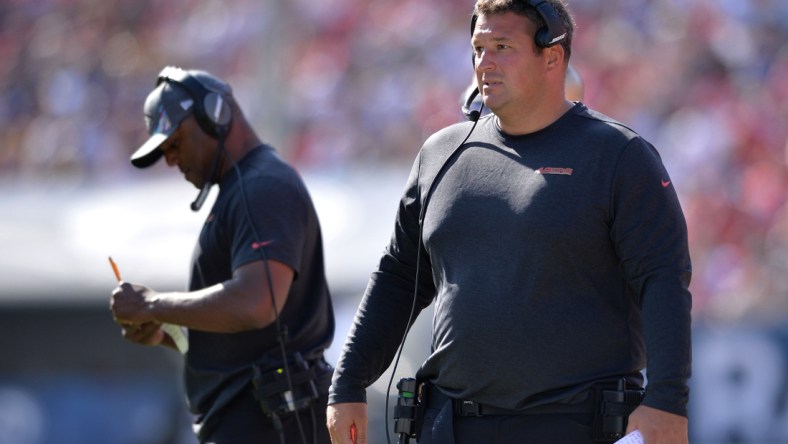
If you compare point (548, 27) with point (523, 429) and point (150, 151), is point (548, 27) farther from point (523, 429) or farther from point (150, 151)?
point (150, 151)

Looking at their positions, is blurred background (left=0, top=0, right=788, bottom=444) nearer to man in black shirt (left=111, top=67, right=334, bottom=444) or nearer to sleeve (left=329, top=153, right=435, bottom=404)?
man in black shirt (left=111, top=67, right=334, bottom=444)

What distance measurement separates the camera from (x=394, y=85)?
14977mm

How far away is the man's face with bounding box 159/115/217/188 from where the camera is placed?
470 cm

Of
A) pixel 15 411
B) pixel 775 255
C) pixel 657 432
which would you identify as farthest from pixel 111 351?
pixel 657 432

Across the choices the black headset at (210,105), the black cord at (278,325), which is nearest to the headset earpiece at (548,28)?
the black cord at (278,325)

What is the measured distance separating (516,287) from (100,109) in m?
14.1

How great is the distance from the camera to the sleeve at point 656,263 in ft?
10.3

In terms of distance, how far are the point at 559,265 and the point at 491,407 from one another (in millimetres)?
425

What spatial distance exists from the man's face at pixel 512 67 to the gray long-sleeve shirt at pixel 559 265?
0.11m

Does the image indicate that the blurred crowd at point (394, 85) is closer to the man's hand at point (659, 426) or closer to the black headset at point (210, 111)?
the black headset at point (210, 111)

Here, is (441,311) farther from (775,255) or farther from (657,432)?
(775,255)

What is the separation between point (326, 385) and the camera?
4.62m

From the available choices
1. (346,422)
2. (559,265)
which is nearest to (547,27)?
(559,265)

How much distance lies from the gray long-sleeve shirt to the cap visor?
1458 mm
